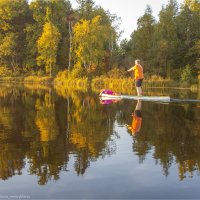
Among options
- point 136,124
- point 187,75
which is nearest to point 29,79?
point 187,75

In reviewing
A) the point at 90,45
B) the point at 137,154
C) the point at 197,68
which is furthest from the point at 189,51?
the point at 137,154

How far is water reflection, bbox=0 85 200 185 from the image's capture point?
9.02 meters

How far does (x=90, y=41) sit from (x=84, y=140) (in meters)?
44.9

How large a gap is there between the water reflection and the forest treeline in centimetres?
3511

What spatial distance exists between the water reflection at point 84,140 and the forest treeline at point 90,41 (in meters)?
35.1

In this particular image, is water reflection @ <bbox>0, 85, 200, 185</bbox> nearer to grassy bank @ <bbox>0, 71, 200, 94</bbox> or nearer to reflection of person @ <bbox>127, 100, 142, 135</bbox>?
reflection of person @ <bbox>127, 100, 142, 135</bbox>

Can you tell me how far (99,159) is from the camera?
9641mm

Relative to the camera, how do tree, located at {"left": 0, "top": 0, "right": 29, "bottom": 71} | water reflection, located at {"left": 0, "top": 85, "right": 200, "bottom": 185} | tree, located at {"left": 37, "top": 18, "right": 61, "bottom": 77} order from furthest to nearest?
tree, located at {"left": 0, "top": 0, "right": 29, "bottom": 71}, tree, located at {"left": 37, "top": 18, "right": 61, "bottom": 77}, water reflection, located at {"left": 0, "top": 85, "right": 200, "bottom": 185}

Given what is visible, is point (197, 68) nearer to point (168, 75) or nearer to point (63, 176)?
point (168, 75)

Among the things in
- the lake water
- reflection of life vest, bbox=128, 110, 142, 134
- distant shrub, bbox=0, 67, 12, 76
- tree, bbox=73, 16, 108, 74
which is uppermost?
tree, bbox=73, 16, 108, 74

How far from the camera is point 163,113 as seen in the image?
18.8 meters

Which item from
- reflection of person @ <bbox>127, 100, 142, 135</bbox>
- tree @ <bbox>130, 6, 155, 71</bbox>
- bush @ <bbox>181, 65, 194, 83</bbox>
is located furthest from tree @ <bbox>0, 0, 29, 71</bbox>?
reflection of person @ <bbox>127, 100, 142, 135</bbox>

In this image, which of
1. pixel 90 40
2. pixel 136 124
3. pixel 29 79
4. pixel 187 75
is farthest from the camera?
pixel 29 79

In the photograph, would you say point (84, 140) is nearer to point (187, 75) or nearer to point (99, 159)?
point (99, 159)
